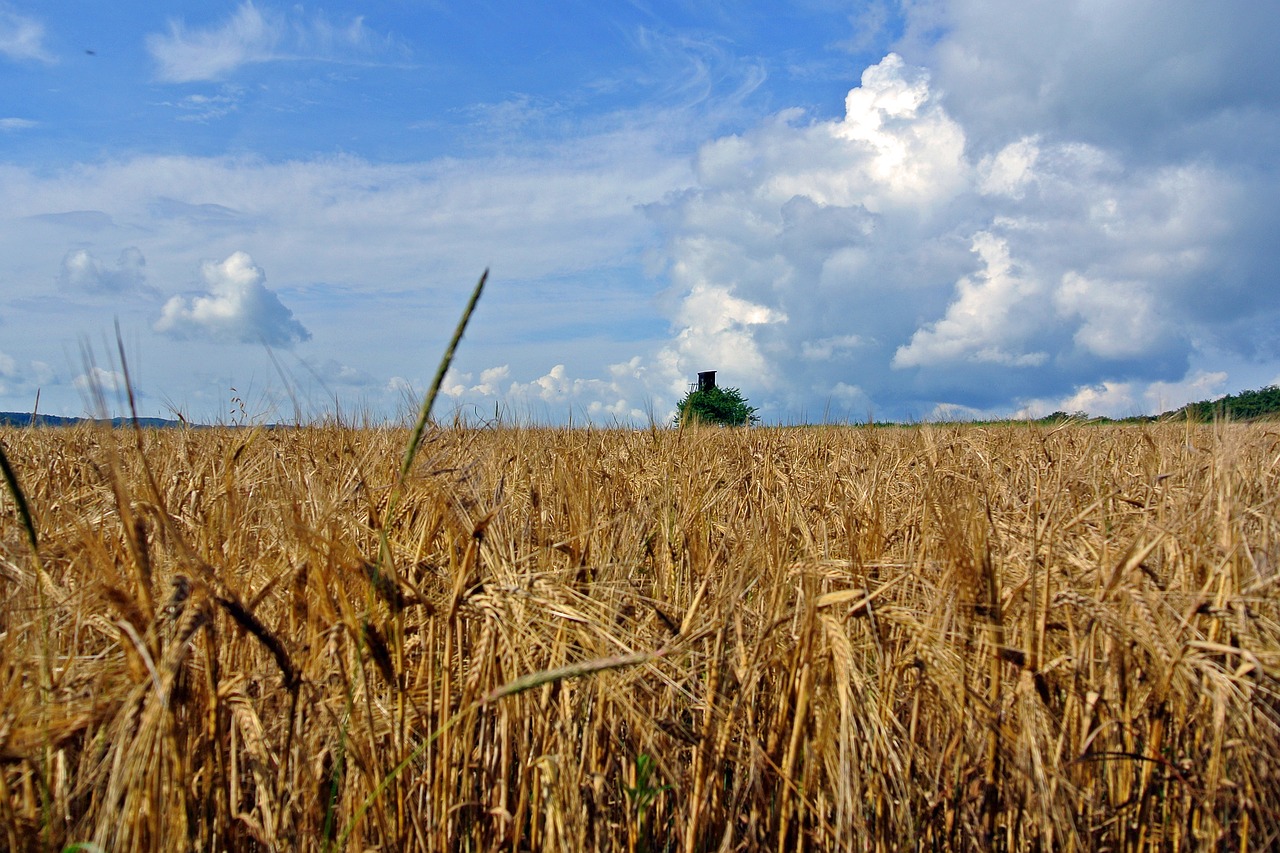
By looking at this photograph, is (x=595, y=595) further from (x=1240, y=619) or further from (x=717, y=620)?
(x=1240, y=619)

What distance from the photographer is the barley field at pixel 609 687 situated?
1503mm

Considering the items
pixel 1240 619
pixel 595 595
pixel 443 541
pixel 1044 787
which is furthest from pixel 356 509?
pixel 1240 619

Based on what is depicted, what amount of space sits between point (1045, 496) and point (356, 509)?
245 cm

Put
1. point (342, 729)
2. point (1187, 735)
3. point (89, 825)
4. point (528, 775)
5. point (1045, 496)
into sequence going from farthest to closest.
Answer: point (1045, 496), point (1187, 735), point (528, 775), point (342, 729), point (89, 825)

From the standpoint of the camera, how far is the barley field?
1503mm

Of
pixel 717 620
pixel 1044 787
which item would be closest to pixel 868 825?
pixel 1044 787

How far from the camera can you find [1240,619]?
1.80 m

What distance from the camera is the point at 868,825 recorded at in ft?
6.84

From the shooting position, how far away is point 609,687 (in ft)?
5.40

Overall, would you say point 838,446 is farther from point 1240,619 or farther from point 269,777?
point 269,777

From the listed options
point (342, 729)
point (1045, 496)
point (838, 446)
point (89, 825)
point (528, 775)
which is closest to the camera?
point (89, 825)

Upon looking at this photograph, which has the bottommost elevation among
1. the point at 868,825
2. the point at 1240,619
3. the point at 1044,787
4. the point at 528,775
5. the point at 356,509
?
the point at 868,825

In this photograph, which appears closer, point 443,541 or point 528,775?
point 528,775

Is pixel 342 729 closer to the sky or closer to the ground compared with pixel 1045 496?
closer to the ground
